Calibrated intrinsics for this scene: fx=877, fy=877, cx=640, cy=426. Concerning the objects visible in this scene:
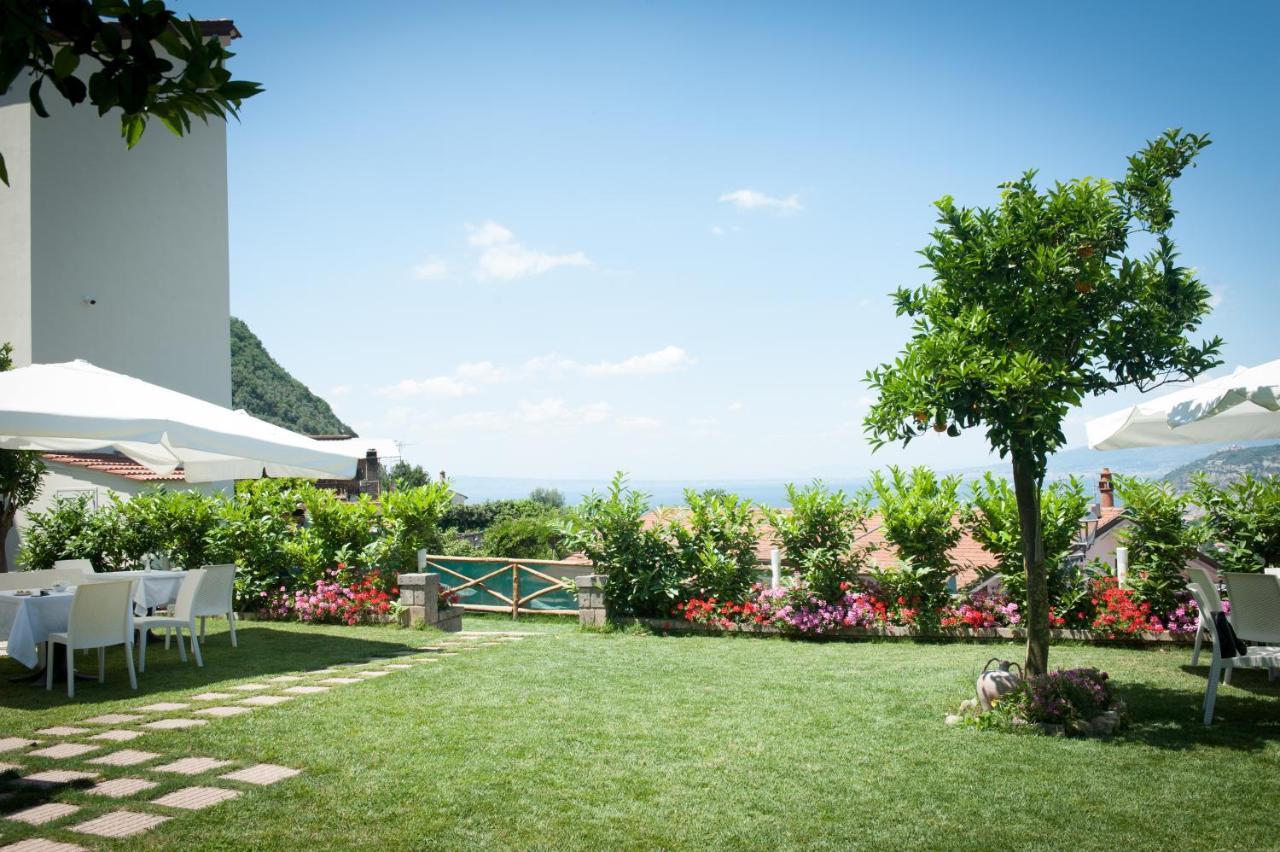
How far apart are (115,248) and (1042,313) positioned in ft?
63.0

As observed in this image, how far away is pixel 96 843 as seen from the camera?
3.36 m

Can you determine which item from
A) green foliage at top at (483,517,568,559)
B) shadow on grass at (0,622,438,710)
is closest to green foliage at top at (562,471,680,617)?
shadow on grass at (0,622,438,710)

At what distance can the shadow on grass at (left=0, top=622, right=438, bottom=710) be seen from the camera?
648 cm

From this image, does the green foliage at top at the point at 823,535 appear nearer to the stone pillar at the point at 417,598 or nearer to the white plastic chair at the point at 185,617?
the stone pillar at the point at 417,598

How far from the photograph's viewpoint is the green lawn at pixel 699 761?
358 cm

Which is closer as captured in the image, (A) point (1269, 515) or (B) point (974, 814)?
(B) point (974, 814)

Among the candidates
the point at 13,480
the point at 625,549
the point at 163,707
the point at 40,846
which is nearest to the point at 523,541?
the point at 625,549

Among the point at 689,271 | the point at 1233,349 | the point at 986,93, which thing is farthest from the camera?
the point at 689,271

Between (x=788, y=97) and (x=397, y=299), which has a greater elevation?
(x=397, y=299)

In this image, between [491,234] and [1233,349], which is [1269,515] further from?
[491,234]

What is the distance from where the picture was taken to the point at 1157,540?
875cm

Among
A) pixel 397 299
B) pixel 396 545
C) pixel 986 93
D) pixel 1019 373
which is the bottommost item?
pixel 396 545

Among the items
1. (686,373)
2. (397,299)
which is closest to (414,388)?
(686,373)

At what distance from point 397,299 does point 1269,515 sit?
3874 centimetres
